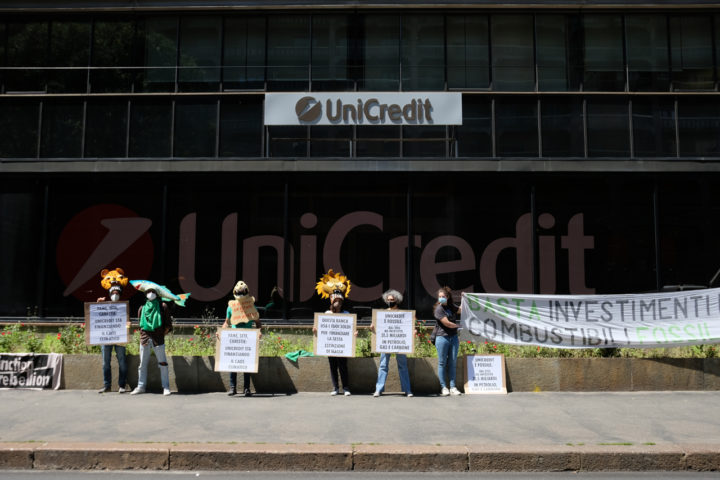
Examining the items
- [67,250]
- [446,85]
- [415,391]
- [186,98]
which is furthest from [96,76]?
[415,391]

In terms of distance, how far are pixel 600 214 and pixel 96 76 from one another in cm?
1290

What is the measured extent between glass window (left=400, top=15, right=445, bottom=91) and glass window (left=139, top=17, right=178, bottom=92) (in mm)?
5790

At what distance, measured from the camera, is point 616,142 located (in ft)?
49.6

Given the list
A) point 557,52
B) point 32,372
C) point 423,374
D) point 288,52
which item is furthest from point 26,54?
point 557,52

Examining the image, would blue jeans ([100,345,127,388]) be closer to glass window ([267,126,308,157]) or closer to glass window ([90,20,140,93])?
glass window ([267,126,308,157])

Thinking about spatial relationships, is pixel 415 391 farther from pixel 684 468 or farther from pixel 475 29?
pixel 475 29

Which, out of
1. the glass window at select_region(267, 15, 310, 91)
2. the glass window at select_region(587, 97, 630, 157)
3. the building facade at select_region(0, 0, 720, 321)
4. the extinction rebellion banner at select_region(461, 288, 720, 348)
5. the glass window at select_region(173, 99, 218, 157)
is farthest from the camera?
the glass window at select_region(267, 15, 310, 91)

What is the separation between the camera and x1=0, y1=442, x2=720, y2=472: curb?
6.63 metres

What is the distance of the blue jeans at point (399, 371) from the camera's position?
394 inches

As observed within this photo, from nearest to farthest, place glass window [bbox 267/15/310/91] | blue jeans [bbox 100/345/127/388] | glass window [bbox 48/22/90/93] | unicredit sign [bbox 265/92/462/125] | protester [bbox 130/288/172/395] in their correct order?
protester [bbox 130/288/172/395] → blue jeans [bbox 100/345/127/388] → unicredit sign [bbox 265/92/462/125] → glass window [bbox 267/15/310/91] → glass window [bbox 48/22/90/93]

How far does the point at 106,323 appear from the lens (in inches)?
401

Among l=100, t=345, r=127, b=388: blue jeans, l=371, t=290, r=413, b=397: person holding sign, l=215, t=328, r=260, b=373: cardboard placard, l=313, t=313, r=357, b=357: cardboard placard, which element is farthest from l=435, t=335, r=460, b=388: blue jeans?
l=100, t=345, r=127, b=388: blue jeans

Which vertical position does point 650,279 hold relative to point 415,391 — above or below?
above

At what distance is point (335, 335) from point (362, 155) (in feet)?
20.5
